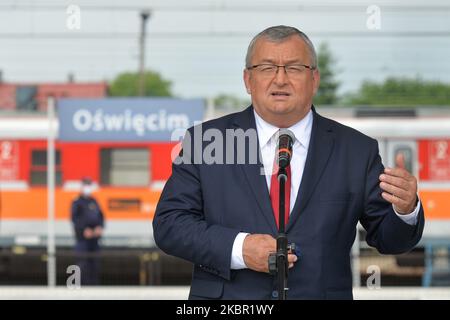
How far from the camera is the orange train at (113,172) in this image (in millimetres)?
17812

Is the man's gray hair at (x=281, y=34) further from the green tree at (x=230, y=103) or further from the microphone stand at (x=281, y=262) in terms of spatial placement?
the green tree at (x=230, y=103)

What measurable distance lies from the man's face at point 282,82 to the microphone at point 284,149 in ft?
0.30

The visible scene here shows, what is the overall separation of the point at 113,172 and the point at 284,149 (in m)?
15.1

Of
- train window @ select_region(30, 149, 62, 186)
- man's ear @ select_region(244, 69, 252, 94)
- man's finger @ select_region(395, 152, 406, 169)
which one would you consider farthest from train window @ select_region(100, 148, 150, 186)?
man's ear @ select_region(244, 69, 252, 94)

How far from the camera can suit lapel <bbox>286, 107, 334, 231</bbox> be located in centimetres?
334

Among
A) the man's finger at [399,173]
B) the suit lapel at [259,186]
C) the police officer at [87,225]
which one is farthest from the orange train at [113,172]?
the man's finger at [399,173]

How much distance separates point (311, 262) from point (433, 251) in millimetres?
14234

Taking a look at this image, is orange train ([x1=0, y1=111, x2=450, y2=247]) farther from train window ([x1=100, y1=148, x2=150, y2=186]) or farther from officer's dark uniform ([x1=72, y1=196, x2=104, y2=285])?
officer's dark uniform ([x1=72, y1=196, x2=104, y2=285])

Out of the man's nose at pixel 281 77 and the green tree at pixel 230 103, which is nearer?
the man's nose at pixel 281 77

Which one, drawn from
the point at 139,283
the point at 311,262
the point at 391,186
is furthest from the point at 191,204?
the point at 139,283

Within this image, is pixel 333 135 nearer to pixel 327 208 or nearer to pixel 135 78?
pixel 327 208

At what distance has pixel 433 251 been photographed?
1714cm

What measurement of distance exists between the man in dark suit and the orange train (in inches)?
565

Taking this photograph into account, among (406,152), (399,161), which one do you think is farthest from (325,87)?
(399,161)
